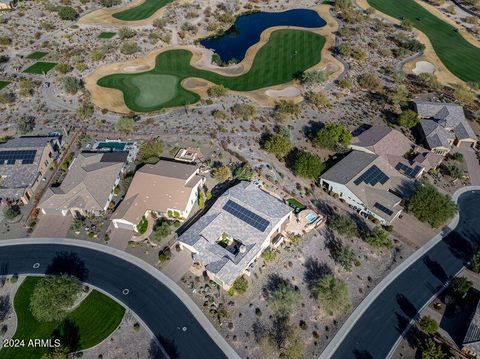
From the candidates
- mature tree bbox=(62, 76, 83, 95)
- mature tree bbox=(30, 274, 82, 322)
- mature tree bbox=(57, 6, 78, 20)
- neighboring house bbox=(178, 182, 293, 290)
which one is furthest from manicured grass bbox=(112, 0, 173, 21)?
mature tree bbox=(30, 274, 82, 322)

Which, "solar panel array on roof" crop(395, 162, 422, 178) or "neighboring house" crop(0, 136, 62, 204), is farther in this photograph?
"solar panel array on roof" crop(395, 162, 422, 178)

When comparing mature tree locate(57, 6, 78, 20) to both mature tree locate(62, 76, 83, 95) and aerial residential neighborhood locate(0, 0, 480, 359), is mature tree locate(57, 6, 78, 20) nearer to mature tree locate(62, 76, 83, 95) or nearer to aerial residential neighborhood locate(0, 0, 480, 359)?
aerial residential neighborhood locate(0, 0, 480, 359)

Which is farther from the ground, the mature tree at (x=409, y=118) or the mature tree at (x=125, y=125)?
the mature tree at (x=409, y=118)

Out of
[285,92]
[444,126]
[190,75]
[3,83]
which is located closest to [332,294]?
[444,126]

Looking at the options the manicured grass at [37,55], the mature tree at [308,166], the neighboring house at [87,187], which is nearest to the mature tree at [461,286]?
the mature tree at [308,166]

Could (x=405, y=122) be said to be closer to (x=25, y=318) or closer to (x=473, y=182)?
(x=473, y=182)

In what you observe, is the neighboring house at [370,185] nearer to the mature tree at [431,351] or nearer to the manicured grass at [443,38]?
the mature tree at [431,351]
